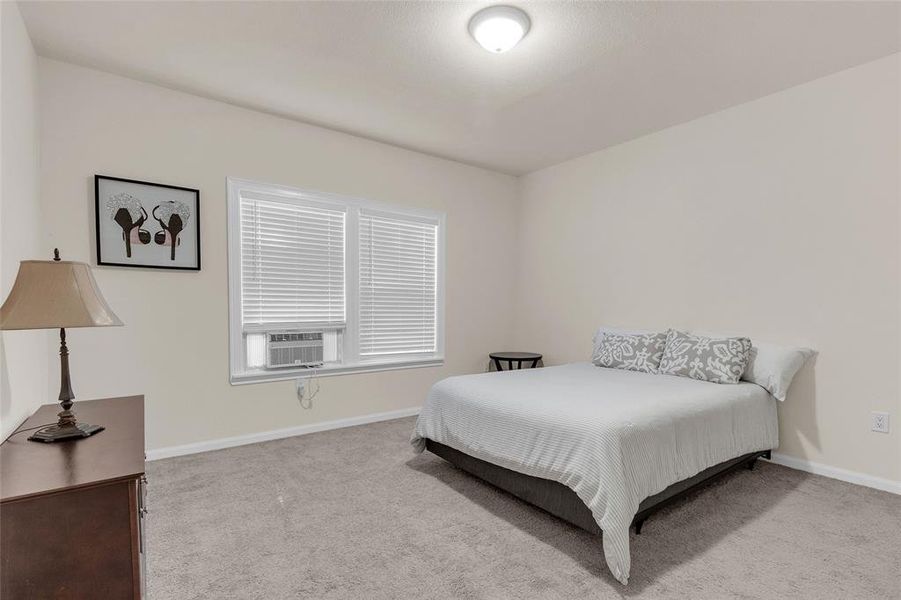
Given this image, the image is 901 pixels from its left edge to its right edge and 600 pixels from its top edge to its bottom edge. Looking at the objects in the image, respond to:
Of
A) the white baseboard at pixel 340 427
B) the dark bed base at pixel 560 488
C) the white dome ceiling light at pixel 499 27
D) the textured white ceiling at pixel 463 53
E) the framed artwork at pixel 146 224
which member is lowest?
the white baseboard at pixel 340 427

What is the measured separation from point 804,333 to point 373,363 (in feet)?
10.9

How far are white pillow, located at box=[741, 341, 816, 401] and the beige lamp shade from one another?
11.6 feet

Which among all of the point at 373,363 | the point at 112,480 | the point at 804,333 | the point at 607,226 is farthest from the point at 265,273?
the point at 804,333

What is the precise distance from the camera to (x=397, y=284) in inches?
174

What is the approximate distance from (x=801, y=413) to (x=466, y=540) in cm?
253

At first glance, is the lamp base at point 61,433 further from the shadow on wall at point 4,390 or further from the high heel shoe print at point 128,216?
the high heel shoe print at point 128,216

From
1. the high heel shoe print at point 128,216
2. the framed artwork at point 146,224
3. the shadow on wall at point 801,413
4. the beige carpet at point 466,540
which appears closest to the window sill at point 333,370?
the beige carpet at point 466,540

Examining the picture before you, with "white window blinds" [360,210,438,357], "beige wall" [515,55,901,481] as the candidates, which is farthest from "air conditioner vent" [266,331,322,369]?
"beige wall" [515,55,901,481]

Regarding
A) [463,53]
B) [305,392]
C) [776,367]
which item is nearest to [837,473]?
[776,367]

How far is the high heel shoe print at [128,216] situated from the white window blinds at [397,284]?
1.67 metres

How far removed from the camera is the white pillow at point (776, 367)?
294 cm

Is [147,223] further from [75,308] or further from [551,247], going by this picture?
[551,247]

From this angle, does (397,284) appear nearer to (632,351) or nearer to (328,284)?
(328,284)

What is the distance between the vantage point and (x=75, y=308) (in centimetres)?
149
